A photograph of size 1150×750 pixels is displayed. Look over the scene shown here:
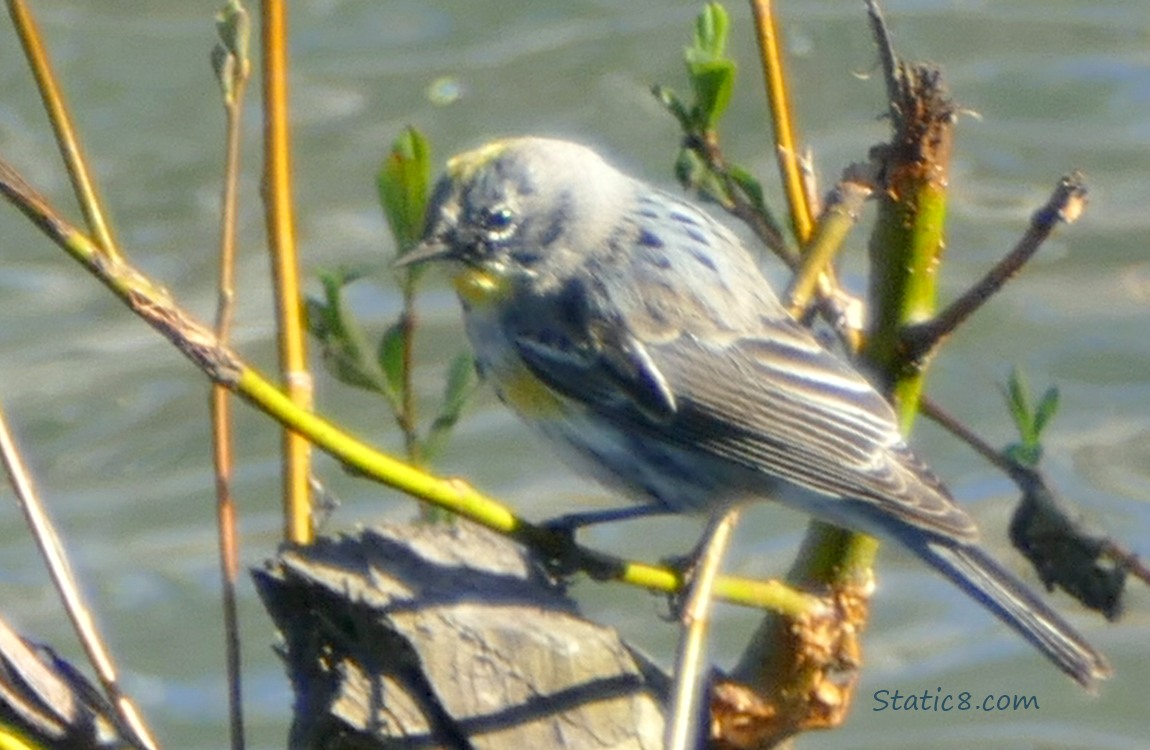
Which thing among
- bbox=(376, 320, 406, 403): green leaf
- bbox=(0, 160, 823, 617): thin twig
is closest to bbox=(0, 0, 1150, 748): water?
bbox=(376, 320, 406, 403): green leaf

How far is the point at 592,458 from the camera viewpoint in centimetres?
434

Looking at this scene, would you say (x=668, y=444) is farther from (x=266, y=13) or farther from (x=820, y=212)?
(x=266, y=13)

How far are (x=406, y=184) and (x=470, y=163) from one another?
2.79 ft

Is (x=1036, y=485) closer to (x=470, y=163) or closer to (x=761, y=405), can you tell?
(x=761, y=405)

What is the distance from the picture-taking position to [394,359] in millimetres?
3457

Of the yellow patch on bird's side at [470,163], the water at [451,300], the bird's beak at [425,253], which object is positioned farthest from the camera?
the water at [451,300]

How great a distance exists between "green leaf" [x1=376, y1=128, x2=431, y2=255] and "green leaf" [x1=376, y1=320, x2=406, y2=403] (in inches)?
6.1

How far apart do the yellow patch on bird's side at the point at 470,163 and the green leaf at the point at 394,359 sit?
83 cm

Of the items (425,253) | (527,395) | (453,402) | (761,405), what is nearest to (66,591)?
(453,402)

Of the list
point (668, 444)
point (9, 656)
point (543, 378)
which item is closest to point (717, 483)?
point (668, 444)

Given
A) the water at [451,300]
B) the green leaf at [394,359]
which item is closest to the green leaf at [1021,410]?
the green leaf at [394,359]

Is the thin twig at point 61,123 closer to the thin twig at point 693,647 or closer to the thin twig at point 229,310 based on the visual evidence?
the thin twig at point 229,310

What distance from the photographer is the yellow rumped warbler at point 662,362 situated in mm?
4137

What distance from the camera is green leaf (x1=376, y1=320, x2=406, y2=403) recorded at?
345cm
